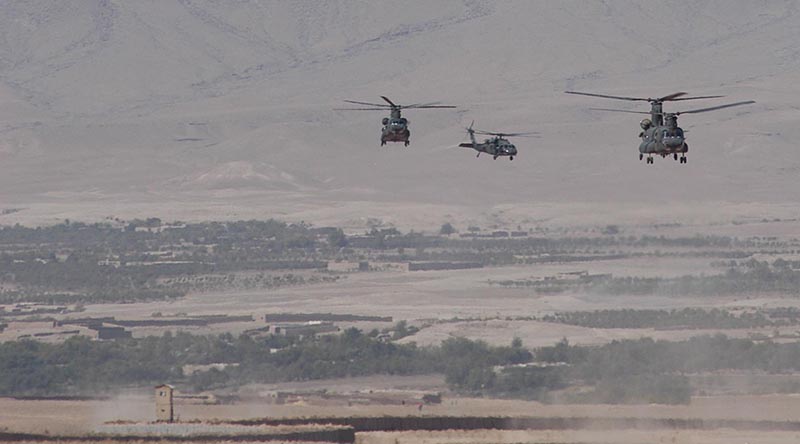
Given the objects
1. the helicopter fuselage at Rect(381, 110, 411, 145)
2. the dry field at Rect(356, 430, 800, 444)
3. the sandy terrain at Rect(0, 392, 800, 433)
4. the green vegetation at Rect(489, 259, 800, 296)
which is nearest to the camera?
the dry field at Rect(356, 430, 800, 444)

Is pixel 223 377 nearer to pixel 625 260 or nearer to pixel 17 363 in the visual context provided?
pixel 17 363

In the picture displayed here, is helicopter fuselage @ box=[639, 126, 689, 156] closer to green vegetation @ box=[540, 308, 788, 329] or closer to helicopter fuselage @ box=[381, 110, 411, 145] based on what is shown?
helicopter fuselage @ box=[381, 110, 411, 145]

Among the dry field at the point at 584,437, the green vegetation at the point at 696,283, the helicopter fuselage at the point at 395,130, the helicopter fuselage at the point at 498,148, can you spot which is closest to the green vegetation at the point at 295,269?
the green vegetation at the point at 696,283

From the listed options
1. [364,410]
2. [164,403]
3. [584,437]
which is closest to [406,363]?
[364,410]

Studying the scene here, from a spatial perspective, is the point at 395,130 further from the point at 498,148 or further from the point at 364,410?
the point at 498,148

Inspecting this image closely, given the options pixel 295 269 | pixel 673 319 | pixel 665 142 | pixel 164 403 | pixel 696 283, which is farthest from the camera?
pixel 295 269

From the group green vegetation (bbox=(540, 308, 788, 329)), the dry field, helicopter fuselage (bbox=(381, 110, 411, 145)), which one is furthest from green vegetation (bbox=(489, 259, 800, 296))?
the dry field

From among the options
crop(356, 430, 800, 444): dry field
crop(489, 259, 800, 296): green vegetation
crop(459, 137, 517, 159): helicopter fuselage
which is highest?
crop(459, 137, 517, 159): helicopter fuselage

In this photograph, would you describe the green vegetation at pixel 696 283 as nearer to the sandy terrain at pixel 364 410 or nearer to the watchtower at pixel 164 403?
the sandy terrain at pixel 364 410

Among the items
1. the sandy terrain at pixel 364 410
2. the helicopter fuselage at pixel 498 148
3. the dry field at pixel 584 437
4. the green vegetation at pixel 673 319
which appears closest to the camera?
the dry field at pixel 584 437
